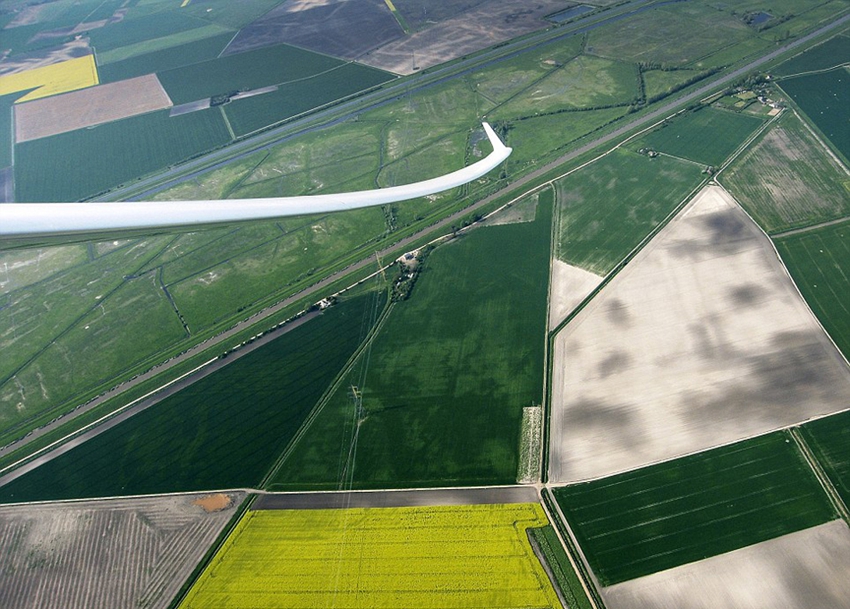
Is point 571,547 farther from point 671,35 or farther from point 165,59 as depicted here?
point 165,59

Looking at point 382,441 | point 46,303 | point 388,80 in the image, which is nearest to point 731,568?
point 382,441

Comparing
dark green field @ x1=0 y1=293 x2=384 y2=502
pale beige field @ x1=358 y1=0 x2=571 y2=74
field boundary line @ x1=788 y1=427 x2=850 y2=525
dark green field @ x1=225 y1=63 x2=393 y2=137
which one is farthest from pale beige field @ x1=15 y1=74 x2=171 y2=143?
field boundary line @ x1=788 y1=427 x2=850 y2=525

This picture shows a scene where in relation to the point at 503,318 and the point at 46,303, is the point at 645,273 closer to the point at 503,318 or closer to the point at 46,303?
the point at 503,318

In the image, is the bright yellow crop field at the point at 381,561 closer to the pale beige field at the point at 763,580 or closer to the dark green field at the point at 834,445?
the pale beige field at the point at 763,580

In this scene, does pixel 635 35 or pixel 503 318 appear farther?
pixel 635 35

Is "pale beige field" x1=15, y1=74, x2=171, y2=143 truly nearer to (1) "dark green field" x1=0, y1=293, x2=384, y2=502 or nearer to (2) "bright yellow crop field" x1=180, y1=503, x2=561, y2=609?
(1) "dark green field" x1=0, y1=293, x2=384, y2=502

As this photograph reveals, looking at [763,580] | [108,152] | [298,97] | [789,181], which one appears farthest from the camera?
[298,97]

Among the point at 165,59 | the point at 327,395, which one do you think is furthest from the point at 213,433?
the point at 165,59
